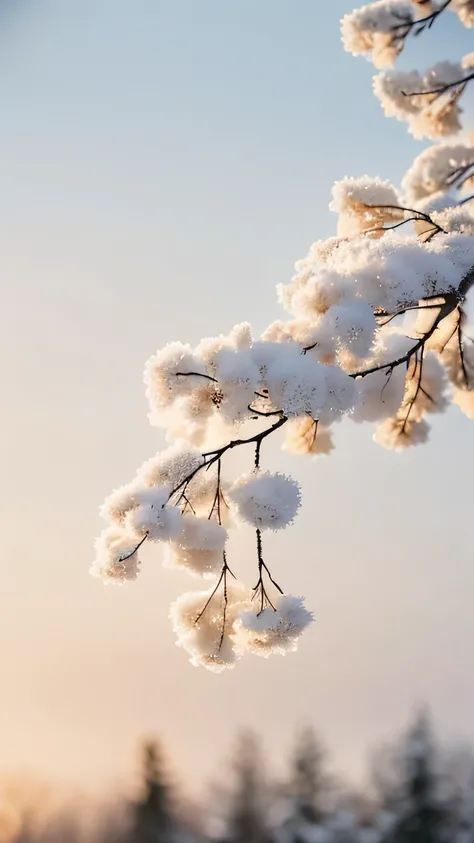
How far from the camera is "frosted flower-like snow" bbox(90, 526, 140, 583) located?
285 centimetres

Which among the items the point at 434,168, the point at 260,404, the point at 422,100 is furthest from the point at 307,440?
the point at 422,100

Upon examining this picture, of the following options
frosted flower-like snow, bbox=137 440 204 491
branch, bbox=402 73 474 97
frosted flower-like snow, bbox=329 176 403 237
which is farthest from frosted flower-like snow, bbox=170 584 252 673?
branch, bbox=402 73 474 97

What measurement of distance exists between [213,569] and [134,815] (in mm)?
24113

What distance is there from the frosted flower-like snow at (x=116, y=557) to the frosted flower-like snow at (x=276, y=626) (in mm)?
425

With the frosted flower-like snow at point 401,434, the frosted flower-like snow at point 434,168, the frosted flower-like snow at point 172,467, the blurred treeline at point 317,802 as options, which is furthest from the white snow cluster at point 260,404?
the blurred treeline at point 317,802

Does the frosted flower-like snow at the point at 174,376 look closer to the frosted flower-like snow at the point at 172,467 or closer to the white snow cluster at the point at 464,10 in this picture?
the frosted flower-like snow at the point at 172,467

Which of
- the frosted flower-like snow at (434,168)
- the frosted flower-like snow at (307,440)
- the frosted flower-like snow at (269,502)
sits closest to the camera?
the frosted flower-like snow at (269,502)

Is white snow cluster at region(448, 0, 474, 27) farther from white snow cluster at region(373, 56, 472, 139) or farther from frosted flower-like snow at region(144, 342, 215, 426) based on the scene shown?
frosted flower-like snow at region(144, 342, 215, 426)

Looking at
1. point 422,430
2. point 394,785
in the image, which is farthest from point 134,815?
point 422,430

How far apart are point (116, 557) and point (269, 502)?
1.85 ft

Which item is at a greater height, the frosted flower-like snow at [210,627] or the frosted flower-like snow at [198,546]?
the frosted flower-like snow at [198,546]

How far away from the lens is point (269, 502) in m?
2.76

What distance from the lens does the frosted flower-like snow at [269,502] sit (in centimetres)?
277

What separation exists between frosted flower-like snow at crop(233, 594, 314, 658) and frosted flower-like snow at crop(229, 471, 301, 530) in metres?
0.33
